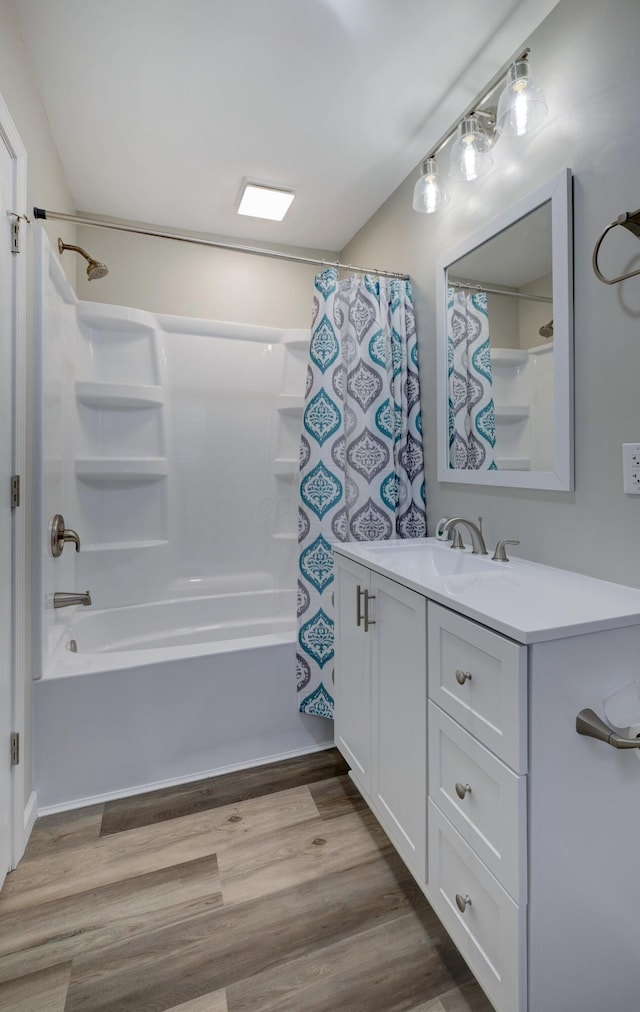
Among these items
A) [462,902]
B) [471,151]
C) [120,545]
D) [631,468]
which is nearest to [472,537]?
[631,468]

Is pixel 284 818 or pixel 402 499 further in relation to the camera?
pixel 402 499

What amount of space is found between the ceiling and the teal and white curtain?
0.69m

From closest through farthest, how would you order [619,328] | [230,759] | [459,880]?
[459,880]
[619,328]
[230,759]

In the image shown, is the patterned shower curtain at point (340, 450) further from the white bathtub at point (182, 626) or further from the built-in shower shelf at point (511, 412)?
the built-in shower shelf at point (511, 412)

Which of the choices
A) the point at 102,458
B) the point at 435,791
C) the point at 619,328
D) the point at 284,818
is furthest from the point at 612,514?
the point at 102,458

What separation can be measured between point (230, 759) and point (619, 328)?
1.95 m

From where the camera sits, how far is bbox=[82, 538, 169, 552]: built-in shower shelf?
2.43 m

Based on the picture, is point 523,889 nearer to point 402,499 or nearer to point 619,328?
point 619,328

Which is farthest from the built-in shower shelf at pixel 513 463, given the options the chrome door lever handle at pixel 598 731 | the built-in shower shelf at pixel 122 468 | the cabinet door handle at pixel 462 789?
the built-in shower shelf at pixel 122 468

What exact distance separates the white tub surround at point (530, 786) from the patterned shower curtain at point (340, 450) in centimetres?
78

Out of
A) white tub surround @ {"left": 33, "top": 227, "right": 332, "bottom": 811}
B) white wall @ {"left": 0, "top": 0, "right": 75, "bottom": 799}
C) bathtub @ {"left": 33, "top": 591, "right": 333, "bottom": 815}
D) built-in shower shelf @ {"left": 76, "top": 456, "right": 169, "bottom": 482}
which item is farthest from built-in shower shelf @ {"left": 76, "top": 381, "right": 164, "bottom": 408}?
bathtub @ {"left": 33, "top": 591, "right": 333, "bottom": 815}

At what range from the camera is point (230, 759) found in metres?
1.85

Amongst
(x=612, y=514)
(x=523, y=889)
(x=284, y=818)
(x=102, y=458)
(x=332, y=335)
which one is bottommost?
(x=284, y=818)

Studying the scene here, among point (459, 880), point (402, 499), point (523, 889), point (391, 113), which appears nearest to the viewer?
point (523, 889)
